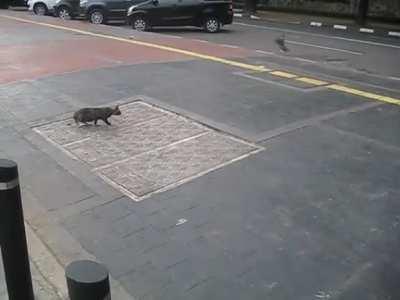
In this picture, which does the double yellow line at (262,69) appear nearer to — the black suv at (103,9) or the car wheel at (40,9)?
the black suv at (103,9)

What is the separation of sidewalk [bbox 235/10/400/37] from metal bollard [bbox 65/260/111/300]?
2270cm

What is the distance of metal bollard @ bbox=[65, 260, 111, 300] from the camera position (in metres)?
2.12

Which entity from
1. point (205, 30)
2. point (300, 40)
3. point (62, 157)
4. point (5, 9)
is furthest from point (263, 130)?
point (5, 9)

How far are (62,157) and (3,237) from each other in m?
3.03

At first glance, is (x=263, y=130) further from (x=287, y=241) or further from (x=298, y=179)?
(x=287, y=241)

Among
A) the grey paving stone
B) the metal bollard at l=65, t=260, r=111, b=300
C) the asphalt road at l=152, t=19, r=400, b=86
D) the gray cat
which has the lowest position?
the asphalt road at l=152, t=19, r=400, b=86

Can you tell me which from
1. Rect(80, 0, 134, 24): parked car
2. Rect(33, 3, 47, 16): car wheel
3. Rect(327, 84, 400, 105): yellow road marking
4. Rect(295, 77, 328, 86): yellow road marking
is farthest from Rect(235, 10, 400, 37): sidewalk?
Rect(327, 84, 400, 105): yellow road marking

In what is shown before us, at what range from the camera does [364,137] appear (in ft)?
22.2

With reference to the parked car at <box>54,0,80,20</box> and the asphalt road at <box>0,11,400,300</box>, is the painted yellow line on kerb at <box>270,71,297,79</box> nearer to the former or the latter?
the asphalt road at <box>0,11,400,300</box>

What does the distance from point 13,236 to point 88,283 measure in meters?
1.17

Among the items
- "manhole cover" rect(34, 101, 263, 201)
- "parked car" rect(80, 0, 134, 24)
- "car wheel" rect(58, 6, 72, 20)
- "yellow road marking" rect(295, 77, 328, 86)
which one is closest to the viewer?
"manhole cover" rect(34, 101, 263, 201)

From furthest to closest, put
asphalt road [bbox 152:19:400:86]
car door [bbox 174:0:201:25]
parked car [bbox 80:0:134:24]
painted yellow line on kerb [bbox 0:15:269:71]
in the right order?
parked car [bbox 80:0:134:24], car door [bbox 174:0:201:25], asphalt road [bbox 152:19:400:86], painted yellow line on kerb [bbox 0:15:269:71]

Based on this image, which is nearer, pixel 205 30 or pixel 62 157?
pixel 62 157

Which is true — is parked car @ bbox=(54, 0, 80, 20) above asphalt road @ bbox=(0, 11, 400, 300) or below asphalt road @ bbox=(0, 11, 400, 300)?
above
